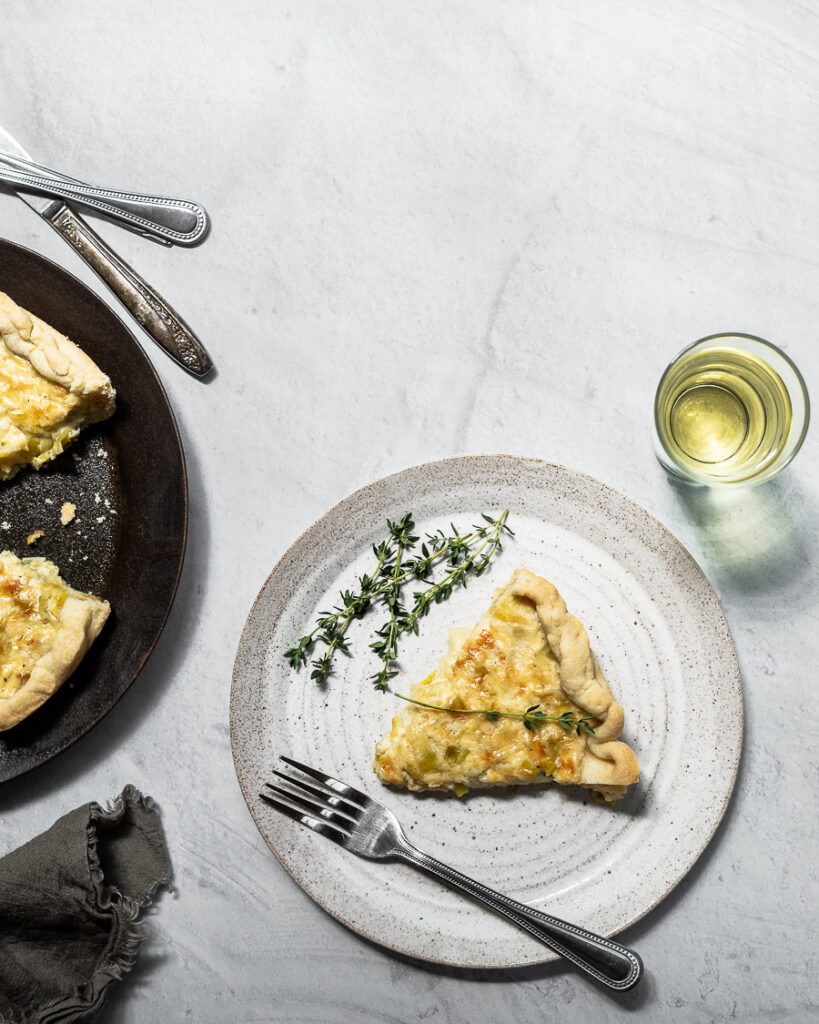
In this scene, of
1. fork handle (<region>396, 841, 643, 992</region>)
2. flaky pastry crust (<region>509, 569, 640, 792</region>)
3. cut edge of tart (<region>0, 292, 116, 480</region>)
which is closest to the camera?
flaky pastry crust (<region>509, 569, 640, 792</region>)

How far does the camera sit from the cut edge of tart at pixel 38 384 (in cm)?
320

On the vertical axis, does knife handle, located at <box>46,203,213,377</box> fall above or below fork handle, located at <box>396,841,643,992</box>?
above

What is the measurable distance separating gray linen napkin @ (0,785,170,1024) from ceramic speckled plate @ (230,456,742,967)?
595 mm

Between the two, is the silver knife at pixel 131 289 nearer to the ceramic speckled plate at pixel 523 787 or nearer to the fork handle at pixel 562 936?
the ceramic speckled plate at pixel 523 787

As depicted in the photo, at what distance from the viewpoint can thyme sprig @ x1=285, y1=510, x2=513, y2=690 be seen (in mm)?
3221

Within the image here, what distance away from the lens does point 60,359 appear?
10.5 ft

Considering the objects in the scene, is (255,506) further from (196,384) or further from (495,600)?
(495,600)

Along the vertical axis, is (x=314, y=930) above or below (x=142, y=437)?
below

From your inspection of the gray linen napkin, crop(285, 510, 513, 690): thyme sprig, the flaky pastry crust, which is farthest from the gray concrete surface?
the flaky pastry crust

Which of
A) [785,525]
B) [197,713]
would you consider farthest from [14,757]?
[785,525]

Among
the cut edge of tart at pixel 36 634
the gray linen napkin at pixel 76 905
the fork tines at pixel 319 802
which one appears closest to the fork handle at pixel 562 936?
the fork tines at pixel 319 802

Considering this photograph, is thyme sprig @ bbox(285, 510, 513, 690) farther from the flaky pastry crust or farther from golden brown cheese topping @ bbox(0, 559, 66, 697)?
golden brown cheese topping @ bbox(0, 559, 66, 697)

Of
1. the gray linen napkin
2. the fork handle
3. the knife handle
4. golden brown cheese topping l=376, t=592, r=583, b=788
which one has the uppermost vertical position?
the knife handle

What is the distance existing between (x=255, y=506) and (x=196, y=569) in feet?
1.15
